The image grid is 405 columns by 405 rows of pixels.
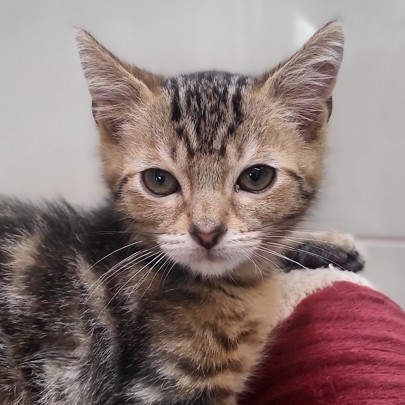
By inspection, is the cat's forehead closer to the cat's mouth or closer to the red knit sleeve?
the cat's mouth

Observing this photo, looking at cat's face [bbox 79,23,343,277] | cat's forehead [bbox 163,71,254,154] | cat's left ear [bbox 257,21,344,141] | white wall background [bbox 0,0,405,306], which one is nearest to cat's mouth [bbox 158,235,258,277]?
cat's face [bbox 79,23,343,277]

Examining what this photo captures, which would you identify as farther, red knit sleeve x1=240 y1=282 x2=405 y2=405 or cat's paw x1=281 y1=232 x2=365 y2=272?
cat's paw x1=281 y1=232 x2=365 y2=272

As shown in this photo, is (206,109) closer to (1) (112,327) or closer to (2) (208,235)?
(2) (208,235)

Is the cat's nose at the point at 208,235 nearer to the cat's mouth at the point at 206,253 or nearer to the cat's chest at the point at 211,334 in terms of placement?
the cat's mouth at the point at 206,253

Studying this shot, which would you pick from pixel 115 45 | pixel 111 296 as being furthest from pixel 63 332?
pixel 115 45

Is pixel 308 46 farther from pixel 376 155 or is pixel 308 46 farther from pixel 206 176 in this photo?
pixel 376 155
